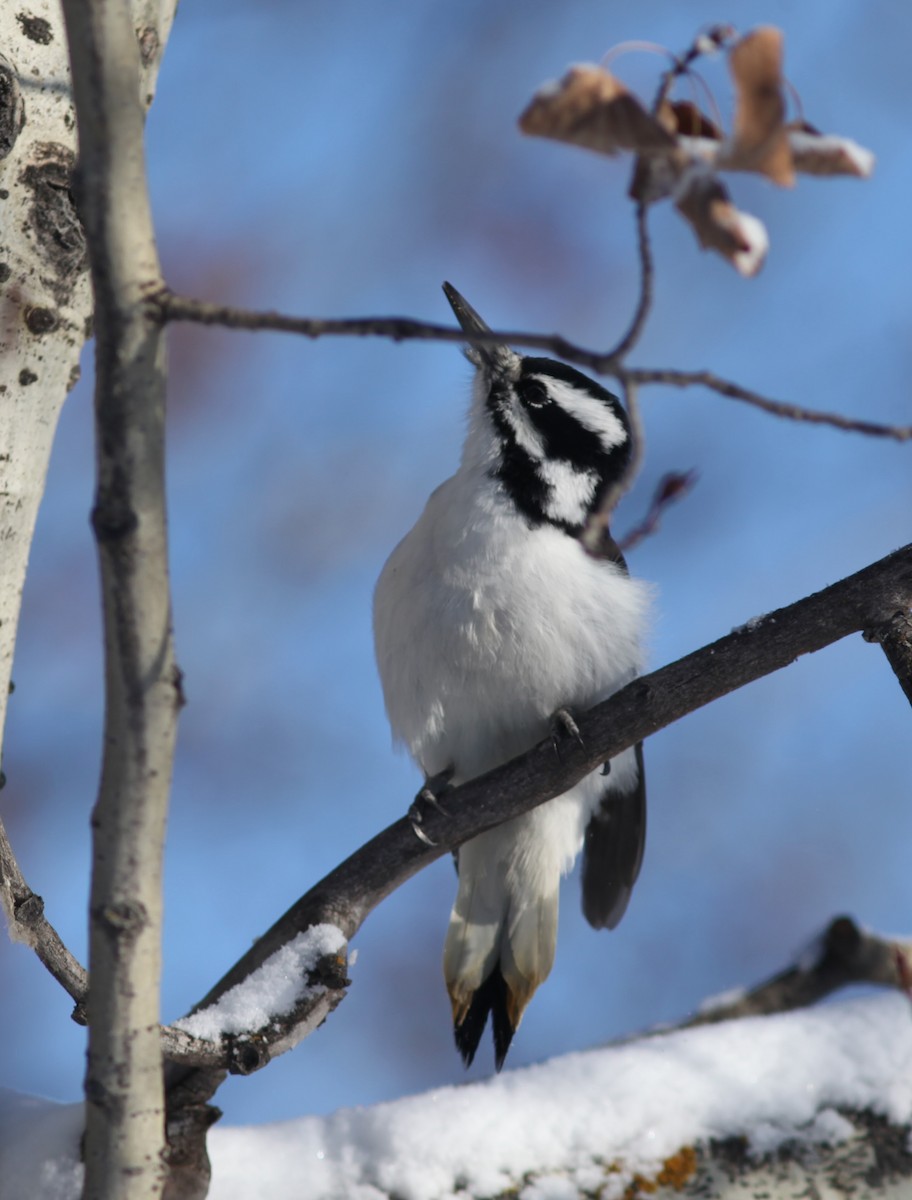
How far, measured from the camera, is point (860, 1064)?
2625mm

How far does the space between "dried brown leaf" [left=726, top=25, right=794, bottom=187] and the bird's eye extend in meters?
2.33

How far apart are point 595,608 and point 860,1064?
1242mm

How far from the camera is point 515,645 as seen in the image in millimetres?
3100

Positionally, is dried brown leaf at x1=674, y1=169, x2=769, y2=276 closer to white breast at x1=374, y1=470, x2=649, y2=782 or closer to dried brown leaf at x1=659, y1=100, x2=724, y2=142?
dried brown leaf at x1=659, y1=100, x2=724, y2=142

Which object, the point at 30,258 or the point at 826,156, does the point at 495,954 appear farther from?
the point at 826,156

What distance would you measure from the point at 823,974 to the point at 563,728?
134 cm

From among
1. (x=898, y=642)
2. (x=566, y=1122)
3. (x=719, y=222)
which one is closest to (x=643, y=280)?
(x=719, y=222)

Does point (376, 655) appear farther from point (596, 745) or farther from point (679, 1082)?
point (679, 1082)

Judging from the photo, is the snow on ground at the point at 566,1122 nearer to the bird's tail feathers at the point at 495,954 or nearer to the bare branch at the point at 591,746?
the bare branch at the point at 591,746

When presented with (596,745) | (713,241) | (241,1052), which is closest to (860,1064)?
(596,745)

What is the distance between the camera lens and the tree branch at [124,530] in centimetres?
126

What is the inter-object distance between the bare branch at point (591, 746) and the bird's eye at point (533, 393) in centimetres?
136

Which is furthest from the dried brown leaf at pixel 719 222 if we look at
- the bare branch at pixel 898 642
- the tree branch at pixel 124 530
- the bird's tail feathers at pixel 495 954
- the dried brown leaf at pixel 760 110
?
the bird's tail feathers at pixel 495 954

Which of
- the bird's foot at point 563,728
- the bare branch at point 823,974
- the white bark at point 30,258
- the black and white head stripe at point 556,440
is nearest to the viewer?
the white bark at point 30,258
